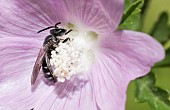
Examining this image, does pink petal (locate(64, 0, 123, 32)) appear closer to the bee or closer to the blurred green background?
the bee

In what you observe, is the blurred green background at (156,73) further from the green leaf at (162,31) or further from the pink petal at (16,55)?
Answer: the pink petal at (16,55)

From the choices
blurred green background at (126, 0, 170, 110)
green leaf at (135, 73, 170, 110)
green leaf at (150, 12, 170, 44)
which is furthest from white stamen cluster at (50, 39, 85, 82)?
blurred green background at (126, 0, 170, 110)

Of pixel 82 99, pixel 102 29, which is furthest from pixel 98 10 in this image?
pixel 82 99

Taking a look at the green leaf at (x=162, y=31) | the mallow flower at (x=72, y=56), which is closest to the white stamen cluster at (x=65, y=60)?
the mallow flower at (x=72, y=56)

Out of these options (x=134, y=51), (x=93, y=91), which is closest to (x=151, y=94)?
(x=93, y=91)

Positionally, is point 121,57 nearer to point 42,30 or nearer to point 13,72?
point 42,30

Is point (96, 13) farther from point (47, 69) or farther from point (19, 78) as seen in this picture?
point (19, 78)
